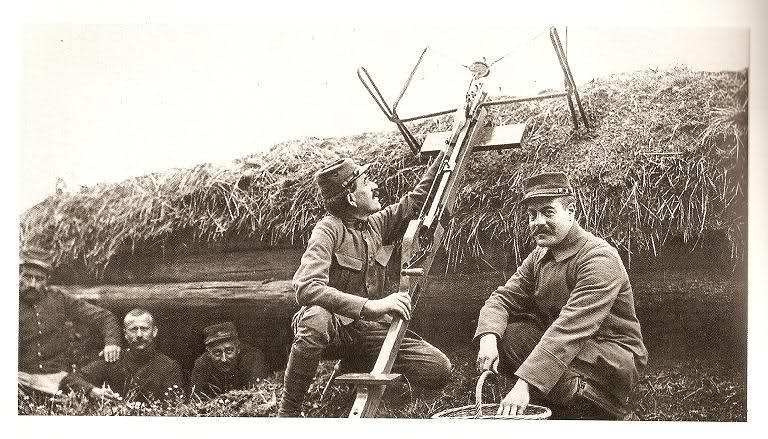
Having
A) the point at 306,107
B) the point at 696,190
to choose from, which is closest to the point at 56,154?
the point at 306,107

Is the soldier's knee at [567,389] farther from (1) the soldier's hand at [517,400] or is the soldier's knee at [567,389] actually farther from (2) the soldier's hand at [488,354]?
(2) the soldier's hand at [488,354]

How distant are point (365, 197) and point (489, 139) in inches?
23.8

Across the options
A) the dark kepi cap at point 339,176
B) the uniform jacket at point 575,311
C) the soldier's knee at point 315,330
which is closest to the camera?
the uniform jacket at point 575,311

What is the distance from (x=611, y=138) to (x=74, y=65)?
2404 millimetres

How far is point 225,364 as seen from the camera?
457 centimetres

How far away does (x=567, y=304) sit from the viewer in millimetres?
4469

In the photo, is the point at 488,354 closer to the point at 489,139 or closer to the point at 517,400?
the point at 517,400

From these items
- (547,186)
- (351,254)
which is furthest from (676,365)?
(351,254)

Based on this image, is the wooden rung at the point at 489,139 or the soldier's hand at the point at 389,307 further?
the wooden rung at the point at 489,139

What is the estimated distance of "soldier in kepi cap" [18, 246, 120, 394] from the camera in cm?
460

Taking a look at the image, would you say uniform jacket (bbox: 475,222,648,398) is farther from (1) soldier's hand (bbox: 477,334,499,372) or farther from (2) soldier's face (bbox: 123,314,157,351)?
(2) soldier's face (bbox: 123,314,157,351)

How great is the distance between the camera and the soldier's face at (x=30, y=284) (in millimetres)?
4629

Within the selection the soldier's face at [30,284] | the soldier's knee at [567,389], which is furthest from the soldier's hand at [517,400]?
the soldier's face at [30,284]

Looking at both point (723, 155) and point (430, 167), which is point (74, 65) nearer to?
point (430, 167)
